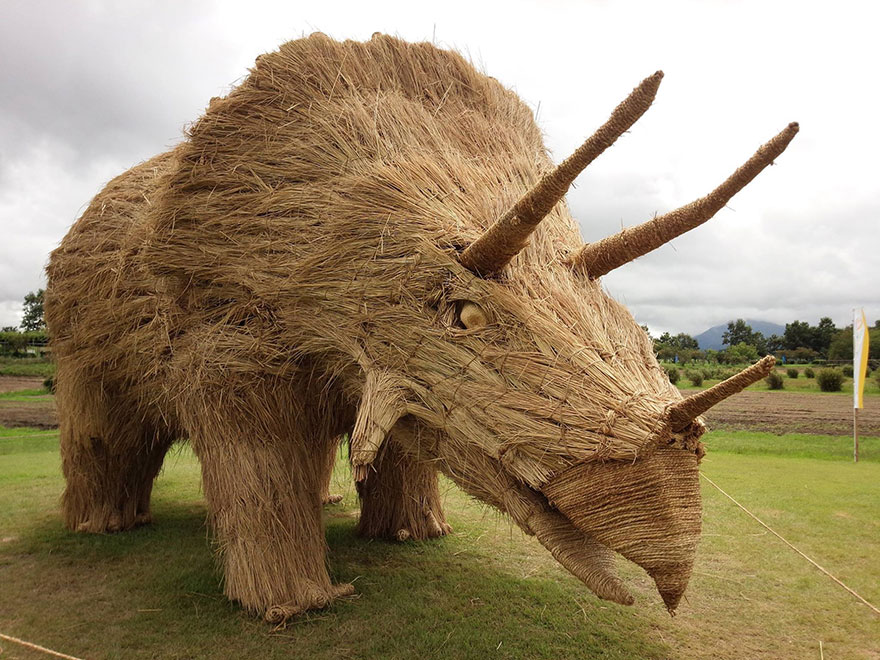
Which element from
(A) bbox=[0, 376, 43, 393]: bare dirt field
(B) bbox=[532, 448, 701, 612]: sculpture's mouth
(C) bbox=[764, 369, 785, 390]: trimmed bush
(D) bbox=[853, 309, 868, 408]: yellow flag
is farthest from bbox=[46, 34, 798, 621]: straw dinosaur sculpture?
(A) bbox=[0, 376, 43, 393]: bare dirt field

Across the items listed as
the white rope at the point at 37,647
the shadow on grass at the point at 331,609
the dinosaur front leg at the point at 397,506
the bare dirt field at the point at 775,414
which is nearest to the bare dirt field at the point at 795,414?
the bare dirt field at the point at 775,414

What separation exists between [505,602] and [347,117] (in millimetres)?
3163

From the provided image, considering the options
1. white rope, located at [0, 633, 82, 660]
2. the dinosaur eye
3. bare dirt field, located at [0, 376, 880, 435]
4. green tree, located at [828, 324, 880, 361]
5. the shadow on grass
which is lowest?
the shadow on grass

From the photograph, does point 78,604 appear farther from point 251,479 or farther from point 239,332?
point 239,332

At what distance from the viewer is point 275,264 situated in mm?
3588

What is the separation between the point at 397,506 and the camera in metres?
5.56

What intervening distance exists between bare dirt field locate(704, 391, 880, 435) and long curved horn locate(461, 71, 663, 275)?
7254 millimetres

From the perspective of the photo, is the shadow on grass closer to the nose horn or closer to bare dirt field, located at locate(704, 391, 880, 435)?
the nose horn

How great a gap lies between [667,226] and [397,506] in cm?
374

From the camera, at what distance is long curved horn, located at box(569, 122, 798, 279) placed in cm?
225

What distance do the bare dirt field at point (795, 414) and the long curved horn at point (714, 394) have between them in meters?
7.34

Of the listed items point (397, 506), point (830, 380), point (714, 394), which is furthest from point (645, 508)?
point (830, 380)

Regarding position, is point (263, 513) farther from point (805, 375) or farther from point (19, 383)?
point (19, 383)

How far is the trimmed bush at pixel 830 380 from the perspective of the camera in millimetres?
12086
